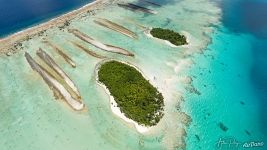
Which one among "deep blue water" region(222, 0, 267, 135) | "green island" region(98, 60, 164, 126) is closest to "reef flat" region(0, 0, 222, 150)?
"green island" region(98, 60, 164, 126)

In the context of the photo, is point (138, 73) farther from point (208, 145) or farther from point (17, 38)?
point (17, 38)

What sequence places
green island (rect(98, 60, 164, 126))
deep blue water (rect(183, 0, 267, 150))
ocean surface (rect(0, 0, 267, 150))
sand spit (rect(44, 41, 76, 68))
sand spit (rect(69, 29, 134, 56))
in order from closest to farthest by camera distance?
1. ocean surface (rect(0, 0, 267, 150))
2. deep blue water (rect(183, 0, 267, 150))
3. green island (rect(98, 60, 164, 126))
4. sand spit (rect(44, 41, 76, 68))
5. sand spit (rect(69, 29, 134, 56))

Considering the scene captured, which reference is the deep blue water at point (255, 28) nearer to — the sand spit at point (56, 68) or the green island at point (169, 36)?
the green island at point (169, 36)

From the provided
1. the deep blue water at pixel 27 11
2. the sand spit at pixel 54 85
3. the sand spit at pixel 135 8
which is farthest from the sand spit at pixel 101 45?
the sand spit at pixel 135 8

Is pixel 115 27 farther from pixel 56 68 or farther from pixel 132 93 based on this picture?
pixel 132 93

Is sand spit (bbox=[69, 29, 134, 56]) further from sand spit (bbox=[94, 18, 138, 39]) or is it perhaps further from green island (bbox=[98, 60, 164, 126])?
sand spit (bbox=[94, 18, 138, 39])

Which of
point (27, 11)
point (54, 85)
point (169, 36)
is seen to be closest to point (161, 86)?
point (54, 85)
